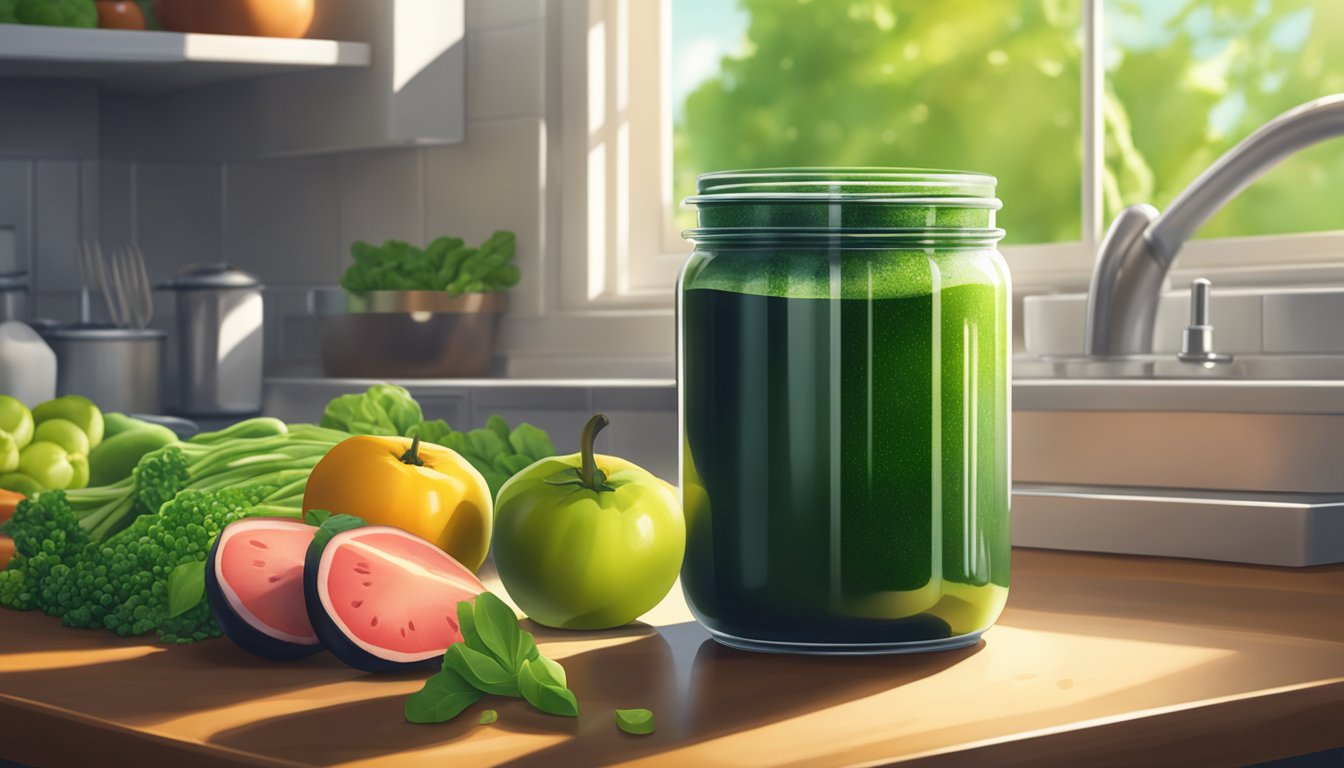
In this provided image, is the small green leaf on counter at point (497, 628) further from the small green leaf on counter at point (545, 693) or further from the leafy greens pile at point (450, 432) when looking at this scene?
the leafy greens pile at point (450, 432)

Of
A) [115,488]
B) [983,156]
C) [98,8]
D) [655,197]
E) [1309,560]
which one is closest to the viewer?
[115,488]

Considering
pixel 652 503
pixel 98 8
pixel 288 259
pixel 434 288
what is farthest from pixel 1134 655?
pixel 288 259

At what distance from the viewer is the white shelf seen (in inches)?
92.0

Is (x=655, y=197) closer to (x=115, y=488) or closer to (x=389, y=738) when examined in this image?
(x=115, y=488)

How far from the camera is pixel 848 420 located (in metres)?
0.67

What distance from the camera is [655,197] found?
103 inches

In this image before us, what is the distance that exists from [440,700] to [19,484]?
2.00ft

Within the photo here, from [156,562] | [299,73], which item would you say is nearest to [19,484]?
[156,562]

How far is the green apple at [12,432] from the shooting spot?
42.0 inches

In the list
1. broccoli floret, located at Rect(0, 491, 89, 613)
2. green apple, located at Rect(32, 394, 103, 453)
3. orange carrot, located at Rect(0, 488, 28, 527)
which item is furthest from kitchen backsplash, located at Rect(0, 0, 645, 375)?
broccoli floret, located at Rect(0, 491, 89, 613)

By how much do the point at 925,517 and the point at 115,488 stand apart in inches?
18.5

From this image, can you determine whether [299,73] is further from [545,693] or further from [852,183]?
[545,693]

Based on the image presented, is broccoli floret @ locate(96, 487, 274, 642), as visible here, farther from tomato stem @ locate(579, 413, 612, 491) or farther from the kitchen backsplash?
the kitchen backsplash

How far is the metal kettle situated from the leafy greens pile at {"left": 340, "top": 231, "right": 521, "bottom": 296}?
0.18m
